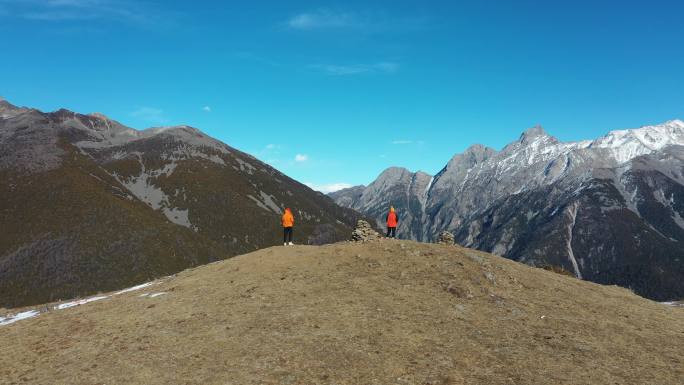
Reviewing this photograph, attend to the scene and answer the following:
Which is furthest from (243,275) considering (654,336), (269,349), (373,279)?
(654,336)

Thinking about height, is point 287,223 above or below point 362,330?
above

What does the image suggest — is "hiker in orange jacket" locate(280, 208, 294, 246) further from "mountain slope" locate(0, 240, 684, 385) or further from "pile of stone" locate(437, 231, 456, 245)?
"pile of stone" locate(437, 231, 456, 245)

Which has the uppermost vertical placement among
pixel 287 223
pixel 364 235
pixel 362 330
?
pixel 287 223

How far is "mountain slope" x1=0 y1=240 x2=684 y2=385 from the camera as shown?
2416cm

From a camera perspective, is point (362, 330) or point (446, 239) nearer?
point (362, 330)

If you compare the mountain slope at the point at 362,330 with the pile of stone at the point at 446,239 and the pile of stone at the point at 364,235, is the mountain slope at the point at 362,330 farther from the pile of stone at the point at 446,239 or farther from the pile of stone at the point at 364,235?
the pile of stone at the point at 446,239

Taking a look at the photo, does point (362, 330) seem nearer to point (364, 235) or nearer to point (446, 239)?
point (364, 235)

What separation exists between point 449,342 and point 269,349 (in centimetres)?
1095

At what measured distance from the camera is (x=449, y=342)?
90.1ft

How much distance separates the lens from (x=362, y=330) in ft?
95.2

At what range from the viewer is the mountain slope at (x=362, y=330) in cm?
→ 2416

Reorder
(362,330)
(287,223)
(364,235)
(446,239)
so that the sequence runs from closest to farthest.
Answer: (362,330) → (287,223) → (364,235) → (446,239)

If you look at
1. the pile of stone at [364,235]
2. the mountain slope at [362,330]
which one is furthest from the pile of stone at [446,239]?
the pile of stone at [364,235]

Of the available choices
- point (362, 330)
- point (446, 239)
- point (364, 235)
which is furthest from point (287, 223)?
point (362, 330)
